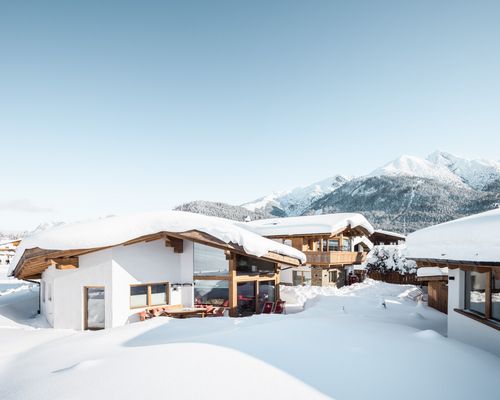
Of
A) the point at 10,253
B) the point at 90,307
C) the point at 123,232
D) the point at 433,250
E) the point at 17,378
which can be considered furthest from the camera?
the point at 10,253

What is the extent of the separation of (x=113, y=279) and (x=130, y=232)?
1828mm

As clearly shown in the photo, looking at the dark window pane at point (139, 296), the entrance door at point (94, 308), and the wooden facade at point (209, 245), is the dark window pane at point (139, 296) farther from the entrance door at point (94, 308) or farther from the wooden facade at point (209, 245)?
the entrance door at point (94, 308)

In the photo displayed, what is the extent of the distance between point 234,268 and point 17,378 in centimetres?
769

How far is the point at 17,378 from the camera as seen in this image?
509cm

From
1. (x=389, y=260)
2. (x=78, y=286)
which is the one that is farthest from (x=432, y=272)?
(x=389, y=260)

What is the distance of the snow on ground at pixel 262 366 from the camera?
160 inches

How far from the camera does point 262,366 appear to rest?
183 inches

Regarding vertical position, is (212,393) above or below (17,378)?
above

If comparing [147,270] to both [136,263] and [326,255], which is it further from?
[326,255]

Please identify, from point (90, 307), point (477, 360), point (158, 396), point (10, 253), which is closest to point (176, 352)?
point (158, 396)

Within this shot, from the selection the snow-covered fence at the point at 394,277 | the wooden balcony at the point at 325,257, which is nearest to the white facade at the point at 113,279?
the wooden balcony at the point at 325,257

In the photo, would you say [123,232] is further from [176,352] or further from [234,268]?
[176,352]

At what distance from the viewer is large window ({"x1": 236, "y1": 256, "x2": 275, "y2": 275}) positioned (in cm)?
1289

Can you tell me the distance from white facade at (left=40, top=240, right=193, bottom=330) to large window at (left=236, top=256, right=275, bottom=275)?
2548 mm
